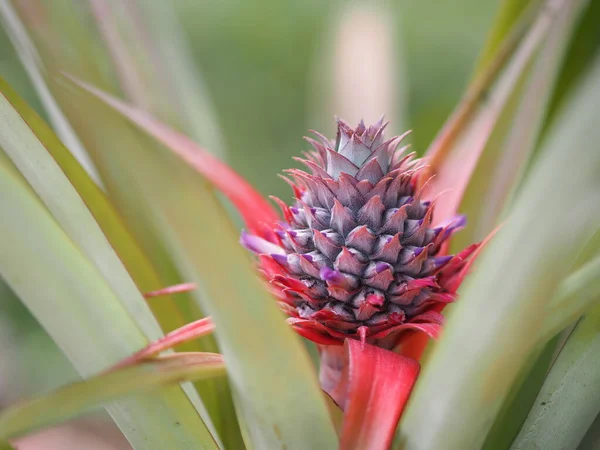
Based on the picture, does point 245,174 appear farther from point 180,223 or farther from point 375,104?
point 180,223

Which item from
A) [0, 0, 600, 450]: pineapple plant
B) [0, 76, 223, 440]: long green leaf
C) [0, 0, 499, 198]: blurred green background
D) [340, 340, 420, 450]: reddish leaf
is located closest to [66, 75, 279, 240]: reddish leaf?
[0, 0, 600, 450]: pineapple plant

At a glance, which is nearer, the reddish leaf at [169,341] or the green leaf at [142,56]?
the reddish leaf at [169,341]

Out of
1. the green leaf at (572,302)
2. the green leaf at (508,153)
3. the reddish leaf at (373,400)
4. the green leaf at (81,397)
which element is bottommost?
the green leaf at (81,397)

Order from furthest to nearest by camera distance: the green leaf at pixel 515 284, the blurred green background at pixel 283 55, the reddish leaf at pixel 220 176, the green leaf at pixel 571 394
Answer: the blurred green background at pixel 283 55 < the reddish leaf at pixel 220 176 < the green leaf at pixel 571 394 < the green leaf at pixel 515 284

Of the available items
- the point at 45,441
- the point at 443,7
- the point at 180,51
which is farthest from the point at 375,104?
the point at 45,441

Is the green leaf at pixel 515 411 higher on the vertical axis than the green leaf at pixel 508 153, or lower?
lower

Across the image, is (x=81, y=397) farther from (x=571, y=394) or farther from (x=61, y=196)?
(x=571, y=394)

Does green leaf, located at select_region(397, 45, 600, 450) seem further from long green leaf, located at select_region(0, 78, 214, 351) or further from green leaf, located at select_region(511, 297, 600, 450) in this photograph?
long green leaf, located at select_region(0, 78, 214, 351)

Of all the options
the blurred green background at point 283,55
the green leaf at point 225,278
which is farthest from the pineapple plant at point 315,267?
the blurred green background at point 283,55

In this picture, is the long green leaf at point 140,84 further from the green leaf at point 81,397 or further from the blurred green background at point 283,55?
the blurred green background at point 283,55
